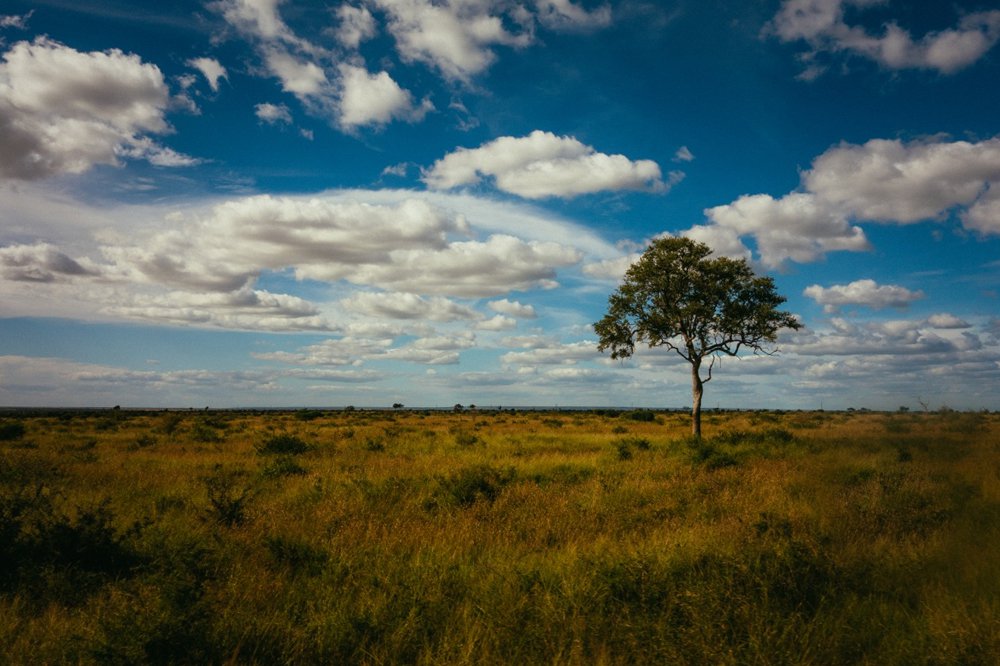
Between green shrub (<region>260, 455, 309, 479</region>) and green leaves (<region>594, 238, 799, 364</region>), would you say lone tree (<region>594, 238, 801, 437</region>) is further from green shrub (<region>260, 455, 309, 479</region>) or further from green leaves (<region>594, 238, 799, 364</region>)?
green shrub (<region>260, 455, 309, 479</region>)

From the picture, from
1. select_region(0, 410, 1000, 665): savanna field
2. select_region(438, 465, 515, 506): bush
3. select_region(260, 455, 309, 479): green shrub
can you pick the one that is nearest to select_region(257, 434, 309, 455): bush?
select_region(260, 455, 309, 479): green shrub

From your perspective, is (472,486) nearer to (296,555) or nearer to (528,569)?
(296,555)

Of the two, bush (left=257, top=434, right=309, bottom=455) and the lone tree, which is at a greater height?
the lone tree

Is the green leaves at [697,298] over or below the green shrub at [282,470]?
over

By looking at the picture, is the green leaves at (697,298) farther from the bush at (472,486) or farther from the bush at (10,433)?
the bush at (10,433)

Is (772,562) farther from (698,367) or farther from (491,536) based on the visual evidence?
(698,367)

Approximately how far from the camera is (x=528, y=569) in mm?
6402

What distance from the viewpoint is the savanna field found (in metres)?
4.63

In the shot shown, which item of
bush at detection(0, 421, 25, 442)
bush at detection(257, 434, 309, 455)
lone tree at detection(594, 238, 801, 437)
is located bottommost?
bush at detection(0, 421, 25, 442)

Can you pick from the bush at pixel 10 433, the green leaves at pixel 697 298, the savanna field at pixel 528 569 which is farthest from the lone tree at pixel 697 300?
the bush at pixel 10 433

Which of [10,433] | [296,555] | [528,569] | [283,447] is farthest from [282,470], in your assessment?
[10,433]

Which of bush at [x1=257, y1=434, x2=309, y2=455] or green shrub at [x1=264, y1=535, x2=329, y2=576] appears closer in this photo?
green shrub at [x1=264, y1=535, x2=329, y2=576]

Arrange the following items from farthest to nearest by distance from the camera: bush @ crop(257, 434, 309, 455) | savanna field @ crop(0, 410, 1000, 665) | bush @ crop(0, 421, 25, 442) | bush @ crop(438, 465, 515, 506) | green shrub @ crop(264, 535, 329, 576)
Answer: bush @ crop(0, 421, 25, 442) → bush @ crop(257, 434, 309, 455) → bush @ crop(438, 465, 515, 506) → green shrub @ crop(264, 535, 329, 576) → savanna field @ crop(0, 410, 1000, 665)

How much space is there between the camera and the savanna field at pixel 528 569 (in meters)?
4.63
